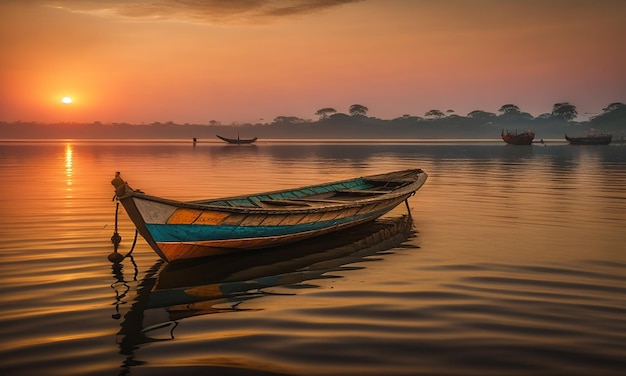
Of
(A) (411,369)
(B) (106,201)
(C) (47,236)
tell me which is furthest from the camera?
(B) (106,201)

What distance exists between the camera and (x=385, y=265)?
38.1ft

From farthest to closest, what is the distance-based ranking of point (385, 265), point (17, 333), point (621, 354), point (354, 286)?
point (385, 265), point (354, 286), point (17, 333), point (621, 354)

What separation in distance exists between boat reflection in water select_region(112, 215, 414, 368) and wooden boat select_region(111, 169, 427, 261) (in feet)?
1.07

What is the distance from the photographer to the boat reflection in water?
8021 mm

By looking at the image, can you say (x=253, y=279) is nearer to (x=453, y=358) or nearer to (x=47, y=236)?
(x=453, y=358)

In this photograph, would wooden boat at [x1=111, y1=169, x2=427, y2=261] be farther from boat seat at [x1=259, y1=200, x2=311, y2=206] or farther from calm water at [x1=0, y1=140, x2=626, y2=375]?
calm water at [x1=0, y1=140, x2=626, y2=375]

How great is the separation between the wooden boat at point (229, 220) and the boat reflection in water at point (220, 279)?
0.33 meters

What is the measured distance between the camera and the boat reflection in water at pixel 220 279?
802 centimetres

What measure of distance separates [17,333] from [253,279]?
427cm

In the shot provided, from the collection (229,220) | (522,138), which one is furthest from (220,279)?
(522,138)

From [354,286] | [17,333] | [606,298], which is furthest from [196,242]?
[606,298]

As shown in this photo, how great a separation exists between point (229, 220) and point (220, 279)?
1348mm

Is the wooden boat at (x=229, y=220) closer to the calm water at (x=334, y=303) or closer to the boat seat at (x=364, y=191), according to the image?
the calm water at (x=334, y=303)

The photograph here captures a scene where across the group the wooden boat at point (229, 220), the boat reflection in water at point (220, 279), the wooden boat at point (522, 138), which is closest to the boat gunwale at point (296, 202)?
the wooden boat at point (229, 220)
